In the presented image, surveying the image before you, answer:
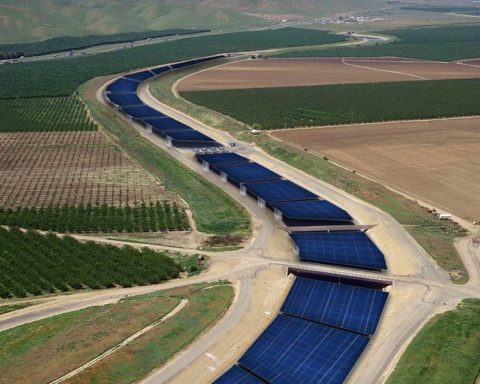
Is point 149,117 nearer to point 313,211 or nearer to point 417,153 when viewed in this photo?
point 417,153

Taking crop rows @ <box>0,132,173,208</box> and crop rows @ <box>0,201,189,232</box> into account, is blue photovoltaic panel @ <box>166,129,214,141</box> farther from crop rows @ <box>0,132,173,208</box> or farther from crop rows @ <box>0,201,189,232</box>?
crop rows @ <box>0,201,189,232</box>

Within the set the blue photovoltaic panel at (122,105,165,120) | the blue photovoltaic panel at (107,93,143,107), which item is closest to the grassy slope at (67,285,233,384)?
the blue photovoltaic panel at (122,105,165,120)

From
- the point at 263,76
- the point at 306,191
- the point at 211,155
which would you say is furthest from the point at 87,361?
the point at 263,76

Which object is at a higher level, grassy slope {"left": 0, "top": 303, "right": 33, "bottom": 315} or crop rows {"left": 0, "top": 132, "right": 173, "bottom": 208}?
crop rows {"left": 0, "top": 132, "right": 173, "bottom": 208}

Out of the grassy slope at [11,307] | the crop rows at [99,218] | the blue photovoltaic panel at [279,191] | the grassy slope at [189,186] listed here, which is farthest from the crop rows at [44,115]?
the grassy slope at [11,307]

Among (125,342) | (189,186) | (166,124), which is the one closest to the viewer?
(125,342)

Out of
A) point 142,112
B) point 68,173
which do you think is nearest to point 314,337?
point 68,173

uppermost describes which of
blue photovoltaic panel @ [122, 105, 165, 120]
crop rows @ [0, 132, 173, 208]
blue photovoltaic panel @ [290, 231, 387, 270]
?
blue photovoltaic panel @ [122, 105, 165, 120]
